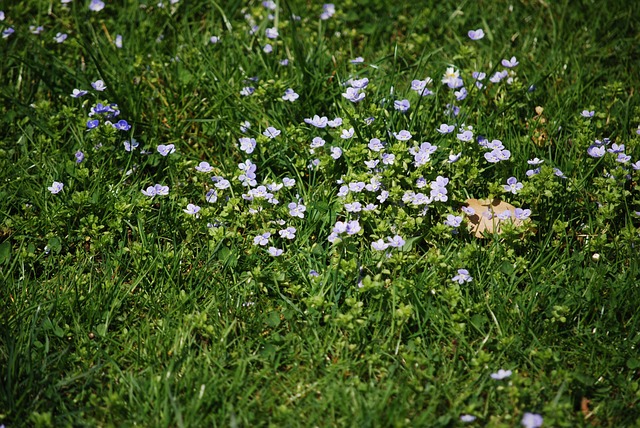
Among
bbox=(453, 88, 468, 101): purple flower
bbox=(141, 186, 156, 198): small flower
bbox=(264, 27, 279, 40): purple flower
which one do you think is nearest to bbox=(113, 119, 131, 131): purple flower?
bbox=(141, 186, 156, 198): small flower

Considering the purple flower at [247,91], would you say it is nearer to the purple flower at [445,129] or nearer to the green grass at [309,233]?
the green grass at [309,233]

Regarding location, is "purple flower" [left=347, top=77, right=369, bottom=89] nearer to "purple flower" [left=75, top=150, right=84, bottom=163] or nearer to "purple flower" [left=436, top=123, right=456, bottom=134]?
"purple flower" [left=436, top=123, right=456, bottom=134]

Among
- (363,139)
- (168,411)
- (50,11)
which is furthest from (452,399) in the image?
(50,11)

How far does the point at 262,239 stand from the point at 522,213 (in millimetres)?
1117

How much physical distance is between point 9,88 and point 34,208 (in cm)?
94

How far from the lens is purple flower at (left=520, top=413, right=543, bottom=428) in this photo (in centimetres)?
223

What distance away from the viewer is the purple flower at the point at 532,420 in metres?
2.23

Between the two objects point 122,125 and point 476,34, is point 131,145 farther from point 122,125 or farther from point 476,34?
point 476,34

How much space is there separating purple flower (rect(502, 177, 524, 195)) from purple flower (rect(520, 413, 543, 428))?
3.69ft

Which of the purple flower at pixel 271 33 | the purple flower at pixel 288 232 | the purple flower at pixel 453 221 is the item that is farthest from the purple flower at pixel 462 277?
the purple flower at pixel 271 33

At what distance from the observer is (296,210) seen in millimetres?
3018

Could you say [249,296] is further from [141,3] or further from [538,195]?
[141,3]

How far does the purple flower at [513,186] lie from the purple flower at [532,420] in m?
1.12

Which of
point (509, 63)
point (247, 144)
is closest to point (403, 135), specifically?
point (247, 144)
